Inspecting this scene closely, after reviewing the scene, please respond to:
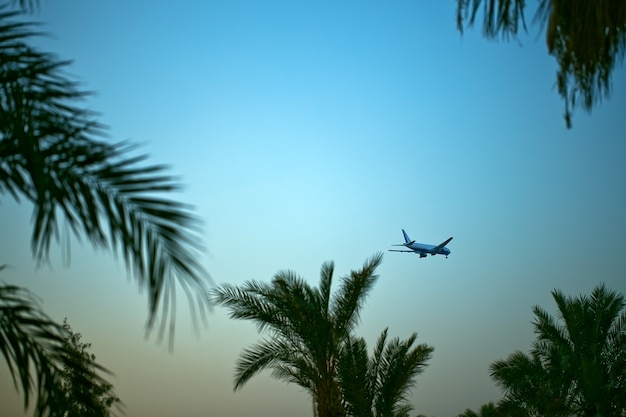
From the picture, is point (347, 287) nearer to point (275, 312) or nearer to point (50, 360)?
point (275, 312)

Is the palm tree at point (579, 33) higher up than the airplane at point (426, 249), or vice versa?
the airplane at point (426, 249)

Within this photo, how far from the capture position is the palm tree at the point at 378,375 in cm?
2000

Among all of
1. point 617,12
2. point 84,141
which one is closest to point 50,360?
point 84,141

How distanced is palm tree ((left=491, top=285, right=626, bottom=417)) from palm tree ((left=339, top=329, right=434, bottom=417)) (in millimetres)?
5552

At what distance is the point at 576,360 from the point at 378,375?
6.89m

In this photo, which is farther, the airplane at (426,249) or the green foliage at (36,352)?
the airplane at (426,249)

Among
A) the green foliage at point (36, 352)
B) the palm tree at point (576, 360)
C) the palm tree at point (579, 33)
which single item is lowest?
the green foliage at point (36, 352)

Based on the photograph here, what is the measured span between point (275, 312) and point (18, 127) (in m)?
13.9

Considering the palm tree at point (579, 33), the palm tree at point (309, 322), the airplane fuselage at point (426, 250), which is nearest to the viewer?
the palm tree at point (579, 33)

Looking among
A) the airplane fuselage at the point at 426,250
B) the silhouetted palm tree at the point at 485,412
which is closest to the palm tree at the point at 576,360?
the silhouetted palm tree at the point at 485,412

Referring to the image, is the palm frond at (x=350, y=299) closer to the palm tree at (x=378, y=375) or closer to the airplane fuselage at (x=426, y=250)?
the palm tree at (x=378, y=375)

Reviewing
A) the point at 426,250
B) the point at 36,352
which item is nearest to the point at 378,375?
the point at 36,352

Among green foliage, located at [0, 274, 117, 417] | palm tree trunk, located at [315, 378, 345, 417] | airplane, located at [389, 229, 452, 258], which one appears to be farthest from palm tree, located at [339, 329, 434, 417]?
airplane, located at [389, 229, 452, 258]

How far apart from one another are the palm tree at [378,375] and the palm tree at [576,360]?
18.2ft
